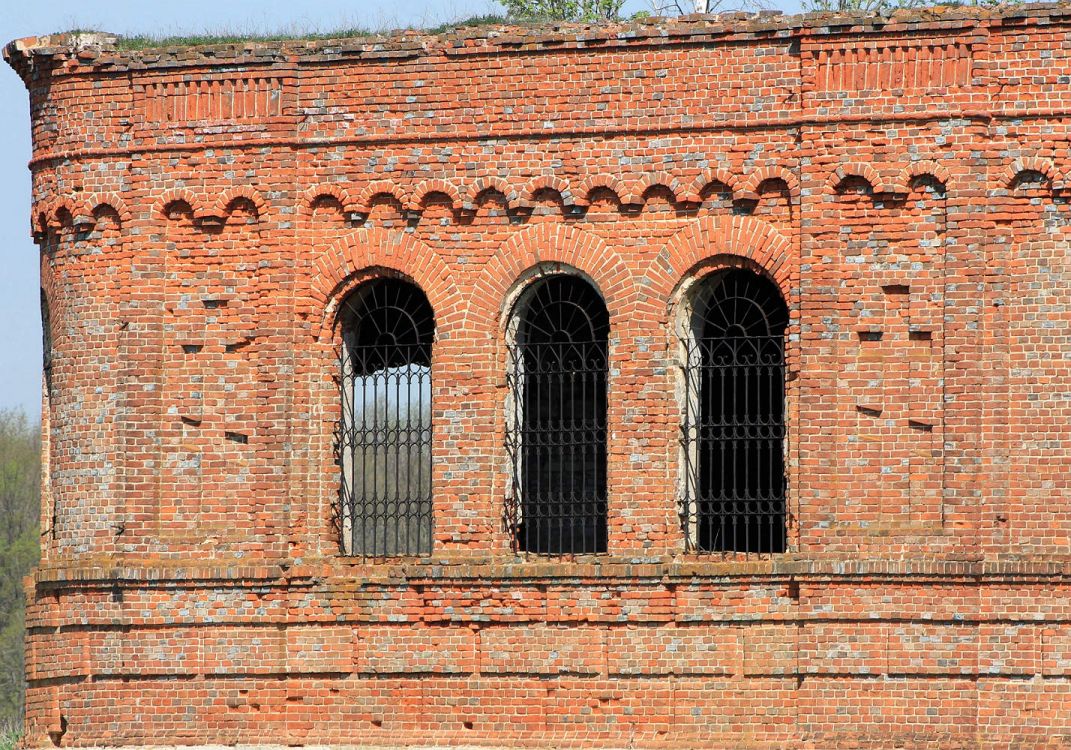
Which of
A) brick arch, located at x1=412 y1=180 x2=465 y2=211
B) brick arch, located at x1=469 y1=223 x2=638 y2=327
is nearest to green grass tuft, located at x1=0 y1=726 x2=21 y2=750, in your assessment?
brick arch, located at x1=469 y1=223 x2=638 y2=327

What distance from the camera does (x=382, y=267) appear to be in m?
18.3

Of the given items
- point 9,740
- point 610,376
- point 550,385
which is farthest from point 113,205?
point 9,740

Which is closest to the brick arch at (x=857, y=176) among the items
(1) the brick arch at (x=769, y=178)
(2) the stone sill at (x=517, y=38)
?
(1) the brick arch at (x=769, y=178)

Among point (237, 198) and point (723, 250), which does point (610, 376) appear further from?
point (237, 198)

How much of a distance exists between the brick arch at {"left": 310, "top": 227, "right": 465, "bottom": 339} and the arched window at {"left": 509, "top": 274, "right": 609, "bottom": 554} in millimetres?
651

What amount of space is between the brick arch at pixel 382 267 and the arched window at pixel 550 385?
25.6 inches

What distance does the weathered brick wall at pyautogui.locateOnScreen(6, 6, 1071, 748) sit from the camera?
16.8 metres

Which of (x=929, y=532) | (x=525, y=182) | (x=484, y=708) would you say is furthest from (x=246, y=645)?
(x=929, y=532)

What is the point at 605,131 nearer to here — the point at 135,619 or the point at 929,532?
the point at 929,532

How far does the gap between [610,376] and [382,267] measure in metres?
2.30

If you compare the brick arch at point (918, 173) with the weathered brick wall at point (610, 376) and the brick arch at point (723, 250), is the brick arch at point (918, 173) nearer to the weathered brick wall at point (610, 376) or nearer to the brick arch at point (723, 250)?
the weathered brick wall at point (610, 376)

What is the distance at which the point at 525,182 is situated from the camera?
1795 cm

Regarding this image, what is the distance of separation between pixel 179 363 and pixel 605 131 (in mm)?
4401

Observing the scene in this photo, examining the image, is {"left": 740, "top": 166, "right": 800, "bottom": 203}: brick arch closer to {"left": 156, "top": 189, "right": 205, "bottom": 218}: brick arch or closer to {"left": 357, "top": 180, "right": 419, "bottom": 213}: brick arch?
{"left": 357, "top": 180, "right": 419, "bottom": 213}: brick arch
